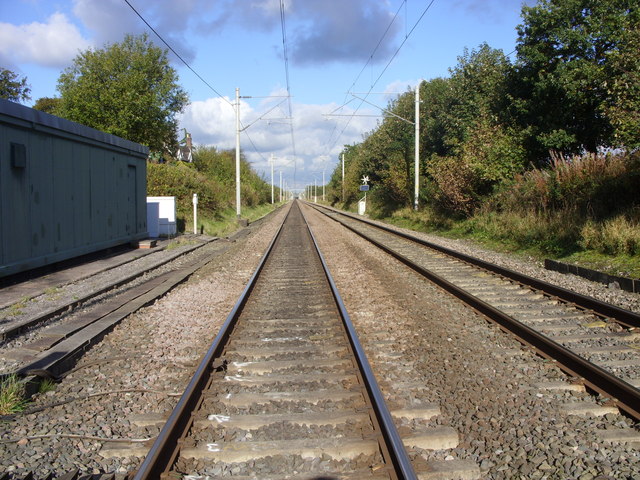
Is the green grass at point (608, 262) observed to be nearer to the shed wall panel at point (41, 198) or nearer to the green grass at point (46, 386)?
the green grass at point (46, 386)

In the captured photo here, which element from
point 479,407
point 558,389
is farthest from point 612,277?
point 479,407

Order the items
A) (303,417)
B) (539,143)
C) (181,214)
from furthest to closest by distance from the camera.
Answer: (181,214) → (539,143) → (303,417)

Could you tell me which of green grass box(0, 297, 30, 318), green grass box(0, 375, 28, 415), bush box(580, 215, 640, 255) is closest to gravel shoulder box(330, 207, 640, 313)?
bush box(580, 215, 640, 255)

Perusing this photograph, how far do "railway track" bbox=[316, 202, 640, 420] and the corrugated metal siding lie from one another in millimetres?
8077

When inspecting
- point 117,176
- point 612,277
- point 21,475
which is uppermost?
point 117,176

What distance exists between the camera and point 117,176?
15562 mm

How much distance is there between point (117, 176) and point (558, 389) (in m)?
14.0

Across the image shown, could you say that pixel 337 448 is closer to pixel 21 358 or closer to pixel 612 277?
pixel 21 358

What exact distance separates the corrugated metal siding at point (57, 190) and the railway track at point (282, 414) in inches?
230

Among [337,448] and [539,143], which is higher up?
[539,143]

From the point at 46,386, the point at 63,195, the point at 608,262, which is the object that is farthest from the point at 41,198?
the point at 608,262

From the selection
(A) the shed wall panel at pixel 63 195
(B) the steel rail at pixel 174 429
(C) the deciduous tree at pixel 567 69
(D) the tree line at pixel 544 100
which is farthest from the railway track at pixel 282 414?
(C) the deciduous tree at pixel 567 69

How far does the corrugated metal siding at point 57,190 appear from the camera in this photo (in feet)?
32.7

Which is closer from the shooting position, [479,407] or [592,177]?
[479,407]
